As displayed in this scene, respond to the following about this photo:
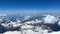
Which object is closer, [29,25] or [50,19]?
[29,25]

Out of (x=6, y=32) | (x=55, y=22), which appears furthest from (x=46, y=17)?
(x=6, y=32)

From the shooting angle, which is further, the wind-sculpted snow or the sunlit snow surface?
the wind-sculpted snow

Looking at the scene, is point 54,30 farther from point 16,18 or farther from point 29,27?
point 16,18

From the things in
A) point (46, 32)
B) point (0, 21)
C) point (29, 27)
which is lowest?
point (46, 32)

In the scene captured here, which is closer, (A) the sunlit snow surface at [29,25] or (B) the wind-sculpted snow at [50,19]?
(A) the sunlit snow surface at [29,25]

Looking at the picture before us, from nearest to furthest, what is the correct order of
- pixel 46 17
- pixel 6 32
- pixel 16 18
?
pixel 6 32
pixel 16 18
pixel 46 17

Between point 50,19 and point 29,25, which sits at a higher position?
point 50,19

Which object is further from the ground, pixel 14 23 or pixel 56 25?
pixel 14 23

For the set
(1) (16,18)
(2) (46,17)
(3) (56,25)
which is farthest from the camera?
(2) (46,17)
